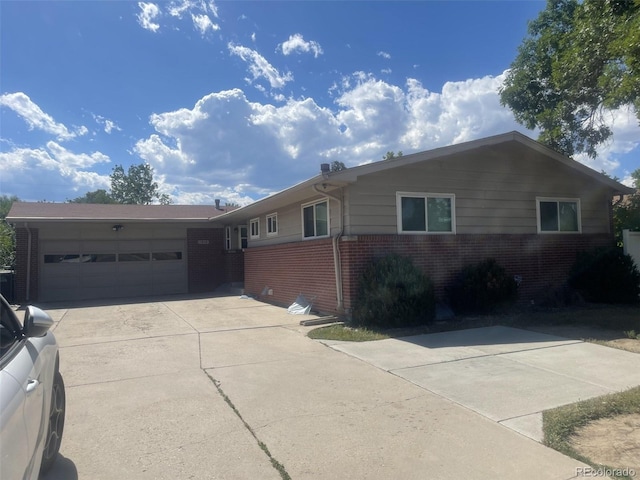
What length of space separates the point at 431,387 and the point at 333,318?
16.0 ft

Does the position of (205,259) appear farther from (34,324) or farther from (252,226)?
(34,324)

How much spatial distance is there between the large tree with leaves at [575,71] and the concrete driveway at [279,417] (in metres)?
5.79

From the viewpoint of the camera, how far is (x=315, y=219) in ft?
39.1

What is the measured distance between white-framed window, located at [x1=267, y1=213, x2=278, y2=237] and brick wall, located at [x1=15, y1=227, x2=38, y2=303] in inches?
340

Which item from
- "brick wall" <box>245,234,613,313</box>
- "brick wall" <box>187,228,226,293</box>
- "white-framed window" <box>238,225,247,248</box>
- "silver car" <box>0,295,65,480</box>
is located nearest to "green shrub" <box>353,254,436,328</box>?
"brick wall" <box>245,234,613,313</box>

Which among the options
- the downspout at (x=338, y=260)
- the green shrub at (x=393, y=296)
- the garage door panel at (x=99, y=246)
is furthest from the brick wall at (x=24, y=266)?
the green shrub at (x=393, y=296)

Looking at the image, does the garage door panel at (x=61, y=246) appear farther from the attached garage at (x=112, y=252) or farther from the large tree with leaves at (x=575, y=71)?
the large tree with leaves at (x=575, y=71)

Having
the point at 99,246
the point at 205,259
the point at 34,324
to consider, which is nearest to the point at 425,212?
the point at 34,324

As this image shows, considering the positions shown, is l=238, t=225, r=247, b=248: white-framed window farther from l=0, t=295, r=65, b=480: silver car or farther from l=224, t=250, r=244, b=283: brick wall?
l=0, t=295, r=65, b=480: silver car

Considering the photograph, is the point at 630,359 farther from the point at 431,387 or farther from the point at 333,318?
the point at 333,318

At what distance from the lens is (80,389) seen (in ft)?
19.4

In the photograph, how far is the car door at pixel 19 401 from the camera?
215 cm

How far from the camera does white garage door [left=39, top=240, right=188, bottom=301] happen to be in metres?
17.6

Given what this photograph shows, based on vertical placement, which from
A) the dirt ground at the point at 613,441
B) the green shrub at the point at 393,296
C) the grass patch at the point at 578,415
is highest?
the green shrub at the point at 393,296
